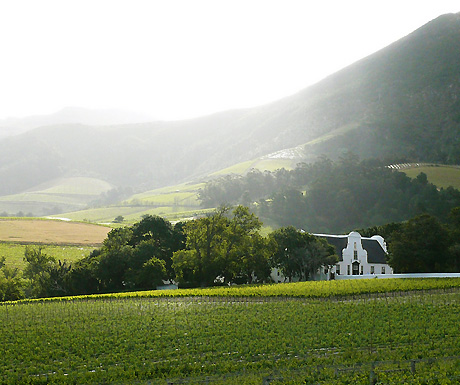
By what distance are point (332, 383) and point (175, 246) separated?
68.9 meters

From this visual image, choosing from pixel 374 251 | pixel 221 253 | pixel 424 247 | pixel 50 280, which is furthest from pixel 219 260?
pixel 374 251

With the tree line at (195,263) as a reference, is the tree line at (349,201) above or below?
above

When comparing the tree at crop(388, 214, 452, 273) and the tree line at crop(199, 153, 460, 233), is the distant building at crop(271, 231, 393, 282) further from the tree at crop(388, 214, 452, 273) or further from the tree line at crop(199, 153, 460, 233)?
the tree line at crop(199, 153, 460, 233)

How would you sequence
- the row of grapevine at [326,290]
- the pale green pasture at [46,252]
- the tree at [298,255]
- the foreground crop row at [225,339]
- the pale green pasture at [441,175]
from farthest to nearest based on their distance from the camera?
the pale green pasture at [441,175], the pale green pasture at [46,252], the tree at [298,255], the row of grapevine at [326,290], the foreground crop row at [225,339]

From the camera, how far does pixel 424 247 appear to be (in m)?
75.4

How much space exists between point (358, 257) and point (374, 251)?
15.5ft

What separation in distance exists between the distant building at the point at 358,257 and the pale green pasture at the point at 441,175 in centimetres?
8701

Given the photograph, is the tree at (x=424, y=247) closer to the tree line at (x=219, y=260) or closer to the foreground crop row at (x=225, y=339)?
the tree line at (x=219, y=260)

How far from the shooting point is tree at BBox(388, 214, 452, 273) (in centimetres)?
7506

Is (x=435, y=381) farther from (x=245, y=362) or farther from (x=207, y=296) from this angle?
(x=207, y=296)

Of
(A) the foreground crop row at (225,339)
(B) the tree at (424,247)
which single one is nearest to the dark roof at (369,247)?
(B) the tree at (424,247)

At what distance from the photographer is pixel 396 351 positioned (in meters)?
29.3

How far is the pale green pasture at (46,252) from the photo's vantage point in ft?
324

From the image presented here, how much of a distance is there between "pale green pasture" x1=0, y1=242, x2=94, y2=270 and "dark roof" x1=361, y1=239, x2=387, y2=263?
166ft
